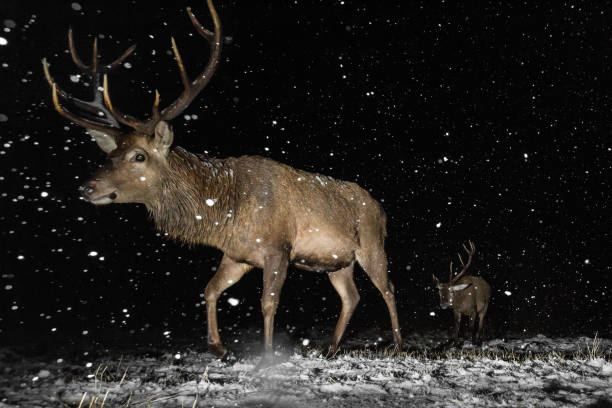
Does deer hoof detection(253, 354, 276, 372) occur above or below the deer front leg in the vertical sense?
below

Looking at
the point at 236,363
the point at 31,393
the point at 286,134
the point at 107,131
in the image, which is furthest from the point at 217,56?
the point at 286,134

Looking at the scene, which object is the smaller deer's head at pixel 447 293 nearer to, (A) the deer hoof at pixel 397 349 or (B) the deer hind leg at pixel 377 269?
(B) the deer hind leg at pixel 377 269

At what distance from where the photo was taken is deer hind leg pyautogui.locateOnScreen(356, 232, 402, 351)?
5.21 metres

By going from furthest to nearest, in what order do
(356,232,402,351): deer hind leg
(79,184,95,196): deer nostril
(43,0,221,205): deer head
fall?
(356,232,402,351): deer hind leg → (43,0,221,205): deer head → (79,184,95,196): deer nostril

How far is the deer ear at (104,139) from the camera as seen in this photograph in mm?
4180

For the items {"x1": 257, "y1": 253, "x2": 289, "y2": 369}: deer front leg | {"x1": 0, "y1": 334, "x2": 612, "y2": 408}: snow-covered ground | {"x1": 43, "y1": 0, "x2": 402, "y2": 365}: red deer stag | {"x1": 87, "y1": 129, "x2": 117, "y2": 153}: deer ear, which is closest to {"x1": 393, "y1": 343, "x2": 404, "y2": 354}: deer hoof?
{"x1": 43, "y1": 0, "x2": 402, "y2": 365}: red deer stag

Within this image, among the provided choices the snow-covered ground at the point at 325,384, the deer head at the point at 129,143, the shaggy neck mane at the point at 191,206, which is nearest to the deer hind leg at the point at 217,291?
the snow-covered ground at the point at 325,384

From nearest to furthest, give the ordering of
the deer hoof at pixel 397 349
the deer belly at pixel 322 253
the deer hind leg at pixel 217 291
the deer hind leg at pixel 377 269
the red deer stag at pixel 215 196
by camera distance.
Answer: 1. the red deer stag at pixel 215 196
2. the deer hind leg at pixel 217 291
3. the deer belly at pixel 322 253
4. the deer hoof at pixel 397 349
5. the deer hind leg at pixel 377 269

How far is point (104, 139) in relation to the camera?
4246mm

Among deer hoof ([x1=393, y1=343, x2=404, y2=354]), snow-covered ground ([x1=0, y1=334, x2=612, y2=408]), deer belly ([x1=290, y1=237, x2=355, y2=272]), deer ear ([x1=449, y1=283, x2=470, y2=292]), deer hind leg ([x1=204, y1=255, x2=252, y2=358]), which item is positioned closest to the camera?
snow-covered ground ([x1=0, y1=334, x2=612, y2=408])

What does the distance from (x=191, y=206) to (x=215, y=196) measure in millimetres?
264

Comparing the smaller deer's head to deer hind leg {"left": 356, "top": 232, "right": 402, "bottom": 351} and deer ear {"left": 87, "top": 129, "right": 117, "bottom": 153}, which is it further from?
deer ear {"left": 87, "top": 129, "right": 117, "bottom": 153}

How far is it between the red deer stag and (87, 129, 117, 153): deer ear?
0.01 metres

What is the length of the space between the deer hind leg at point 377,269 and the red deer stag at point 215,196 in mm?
248
